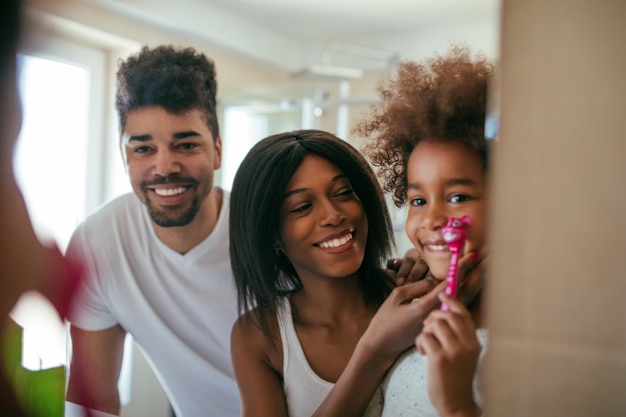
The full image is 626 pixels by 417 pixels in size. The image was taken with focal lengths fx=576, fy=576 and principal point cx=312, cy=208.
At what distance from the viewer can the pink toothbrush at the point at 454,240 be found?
0.51 m

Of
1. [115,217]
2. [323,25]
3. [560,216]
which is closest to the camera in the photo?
[560,216]

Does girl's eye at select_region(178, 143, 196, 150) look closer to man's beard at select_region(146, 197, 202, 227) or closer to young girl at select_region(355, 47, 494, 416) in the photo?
man's beard at select_region(146, 197, 202, 227)

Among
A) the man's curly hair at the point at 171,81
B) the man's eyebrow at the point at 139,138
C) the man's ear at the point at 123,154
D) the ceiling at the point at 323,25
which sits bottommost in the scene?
the man's ear at the point at 123,154

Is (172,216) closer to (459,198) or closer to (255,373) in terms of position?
(255,373)

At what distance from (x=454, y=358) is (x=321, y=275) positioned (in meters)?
0.15

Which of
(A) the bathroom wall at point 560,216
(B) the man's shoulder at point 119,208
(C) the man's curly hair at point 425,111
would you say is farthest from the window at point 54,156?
(A) the bathroom wall at point 560,216

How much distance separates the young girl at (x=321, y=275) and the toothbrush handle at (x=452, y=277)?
2cm

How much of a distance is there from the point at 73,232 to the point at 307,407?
1.21ft

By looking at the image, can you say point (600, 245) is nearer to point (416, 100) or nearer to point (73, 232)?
point (416, 100)

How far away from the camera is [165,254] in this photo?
688mm

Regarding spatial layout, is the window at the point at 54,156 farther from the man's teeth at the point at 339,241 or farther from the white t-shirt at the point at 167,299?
the man's teeth at the point at 339,241

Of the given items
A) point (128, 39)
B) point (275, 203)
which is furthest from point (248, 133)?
point (128, 39)

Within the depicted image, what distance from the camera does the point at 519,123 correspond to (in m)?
0.50

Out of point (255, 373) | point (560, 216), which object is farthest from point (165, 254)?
point (560, 216)
